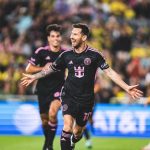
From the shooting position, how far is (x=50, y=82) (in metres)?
13.2

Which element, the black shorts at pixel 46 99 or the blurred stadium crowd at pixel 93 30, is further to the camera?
the blurred stadium crowd at pixel 93 30

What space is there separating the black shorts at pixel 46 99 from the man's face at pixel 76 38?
6.99ft

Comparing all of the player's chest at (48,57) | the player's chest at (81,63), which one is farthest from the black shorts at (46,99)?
the player's chest at (81,63)

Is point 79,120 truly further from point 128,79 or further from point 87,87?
point 128,79

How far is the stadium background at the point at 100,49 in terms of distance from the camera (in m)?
17.7

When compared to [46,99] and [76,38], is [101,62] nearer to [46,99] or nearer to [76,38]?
[76,38]

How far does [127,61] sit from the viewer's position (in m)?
21.4

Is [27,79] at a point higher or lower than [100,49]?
higher

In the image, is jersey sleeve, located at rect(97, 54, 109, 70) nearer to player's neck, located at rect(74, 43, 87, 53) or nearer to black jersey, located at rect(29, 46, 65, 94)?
player's neck, located at rect(74, 43, 87, 53)

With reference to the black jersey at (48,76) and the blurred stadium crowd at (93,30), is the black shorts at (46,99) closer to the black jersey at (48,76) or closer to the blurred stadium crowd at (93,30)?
the black jersey at (48,76)

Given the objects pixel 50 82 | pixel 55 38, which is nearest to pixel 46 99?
pixel 50 82

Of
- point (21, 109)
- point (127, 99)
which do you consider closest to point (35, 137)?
point (21, 109)

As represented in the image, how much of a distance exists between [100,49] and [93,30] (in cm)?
101

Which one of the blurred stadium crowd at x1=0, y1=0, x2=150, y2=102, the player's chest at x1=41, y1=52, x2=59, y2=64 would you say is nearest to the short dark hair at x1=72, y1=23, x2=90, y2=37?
the player's chest at x1=41, y1=52, x2=59, y2=64
